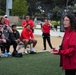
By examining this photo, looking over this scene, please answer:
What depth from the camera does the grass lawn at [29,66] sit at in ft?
29.1

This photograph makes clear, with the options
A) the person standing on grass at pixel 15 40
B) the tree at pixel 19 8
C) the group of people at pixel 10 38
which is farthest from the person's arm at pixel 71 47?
the tree at pixel 19 8

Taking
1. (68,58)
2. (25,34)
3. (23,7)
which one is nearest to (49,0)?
(23,7)

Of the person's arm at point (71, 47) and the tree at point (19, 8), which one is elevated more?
the person's arm at point (71, 47)

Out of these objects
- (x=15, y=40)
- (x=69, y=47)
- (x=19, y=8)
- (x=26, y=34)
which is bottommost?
(x=19, y=8)

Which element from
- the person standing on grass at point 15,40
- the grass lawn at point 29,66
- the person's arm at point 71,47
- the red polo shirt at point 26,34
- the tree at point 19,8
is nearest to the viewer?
the person's arm at point 71,47

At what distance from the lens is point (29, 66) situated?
9.89 meters

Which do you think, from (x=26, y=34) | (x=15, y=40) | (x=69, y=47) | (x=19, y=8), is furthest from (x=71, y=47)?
(x=19, y=8)

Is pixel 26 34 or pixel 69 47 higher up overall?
pixel 69 47

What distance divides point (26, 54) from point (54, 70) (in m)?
3.84

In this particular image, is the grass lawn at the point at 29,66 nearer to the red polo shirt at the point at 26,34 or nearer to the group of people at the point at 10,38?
the group of people at the point at 10,38

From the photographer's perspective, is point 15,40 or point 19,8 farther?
point 19,8

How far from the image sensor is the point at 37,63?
1055 cm

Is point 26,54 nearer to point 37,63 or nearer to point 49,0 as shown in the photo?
point 37,63

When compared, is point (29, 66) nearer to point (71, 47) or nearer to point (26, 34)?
point (26, 34)
